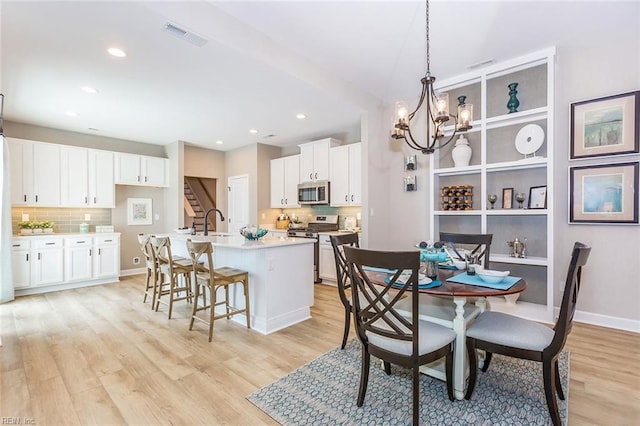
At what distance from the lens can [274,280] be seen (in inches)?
131

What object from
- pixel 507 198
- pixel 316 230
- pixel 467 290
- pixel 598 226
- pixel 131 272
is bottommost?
pixel 131 272

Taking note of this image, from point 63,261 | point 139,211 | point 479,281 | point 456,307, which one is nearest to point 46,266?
point 63,261

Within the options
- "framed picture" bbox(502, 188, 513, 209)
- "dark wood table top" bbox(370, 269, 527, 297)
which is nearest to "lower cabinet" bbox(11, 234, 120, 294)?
"dark wood table top" bbox(370, 269, 527, 297)

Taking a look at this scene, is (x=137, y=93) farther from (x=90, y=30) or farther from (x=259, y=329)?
(x=259, y=329)

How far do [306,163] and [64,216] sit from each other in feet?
15.3

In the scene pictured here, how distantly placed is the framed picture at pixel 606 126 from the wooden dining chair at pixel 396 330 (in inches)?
119

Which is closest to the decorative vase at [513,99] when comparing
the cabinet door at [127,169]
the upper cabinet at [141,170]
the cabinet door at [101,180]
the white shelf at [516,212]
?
the white shelf at [516,212]

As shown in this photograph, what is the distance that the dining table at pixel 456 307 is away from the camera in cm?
183

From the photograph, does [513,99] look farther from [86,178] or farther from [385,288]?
[86,178]

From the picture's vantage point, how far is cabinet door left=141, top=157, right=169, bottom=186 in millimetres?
6418

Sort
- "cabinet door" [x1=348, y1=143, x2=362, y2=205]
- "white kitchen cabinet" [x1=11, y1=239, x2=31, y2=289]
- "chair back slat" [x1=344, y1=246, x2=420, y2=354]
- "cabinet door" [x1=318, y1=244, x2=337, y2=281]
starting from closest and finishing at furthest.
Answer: "chair back slat" [x1=344, y1=246, x2=420, y2=354] < "white kitchen cabinet" [x1=11, y1=239, x2=31, y2=289] < "cabinet door" [x1=318, y1=244, x2=337, y2=281] < "cabinet door" [x1=348, y1=143, x2=362, y2=205]

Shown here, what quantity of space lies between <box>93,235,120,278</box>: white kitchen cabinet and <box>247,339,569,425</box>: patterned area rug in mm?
4806

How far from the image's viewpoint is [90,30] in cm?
263

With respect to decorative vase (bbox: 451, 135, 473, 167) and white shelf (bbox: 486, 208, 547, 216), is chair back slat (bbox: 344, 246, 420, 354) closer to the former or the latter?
white shelf (bbox: 486, 208, 547, 216)
